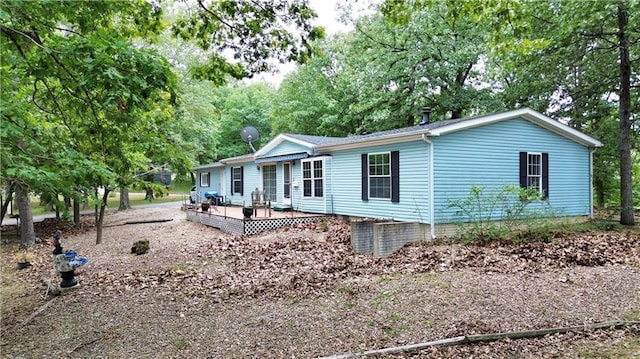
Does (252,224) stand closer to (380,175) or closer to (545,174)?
(380,175)

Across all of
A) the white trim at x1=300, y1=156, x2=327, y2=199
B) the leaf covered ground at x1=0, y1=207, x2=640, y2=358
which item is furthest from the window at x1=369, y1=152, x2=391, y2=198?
the leaf covered ground at x1=0, y1=207, x2=640, y2=358

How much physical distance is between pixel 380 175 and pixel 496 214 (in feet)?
11.1

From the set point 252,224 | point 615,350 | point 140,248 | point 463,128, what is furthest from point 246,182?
point 615,350

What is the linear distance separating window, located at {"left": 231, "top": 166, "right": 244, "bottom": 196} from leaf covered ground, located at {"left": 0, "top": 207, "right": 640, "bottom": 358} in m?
10.0

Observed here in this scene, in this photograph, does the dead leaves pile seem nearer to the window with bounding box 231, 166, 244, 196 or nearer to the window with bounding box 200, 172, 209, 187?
the window with bounding box 231, 166, 244, 196

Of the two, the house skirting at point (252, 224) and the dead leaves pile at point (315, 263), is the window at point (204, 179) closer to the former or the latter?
the house skirting at point (252, 224)

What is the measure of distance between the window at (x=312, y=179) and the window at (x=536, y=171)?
6425mm

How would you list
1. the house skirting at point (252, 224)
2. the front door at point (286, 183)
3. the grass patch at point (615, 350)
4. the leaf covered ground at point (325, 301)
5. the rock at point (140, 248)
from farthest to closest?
1. the front door at point (286, 183)
2. the house skirting at point (252, 224)
3. the rock at point (140, 248)
4. the leaf covered ground at point (325, 301)
5. the grass patch at point (615, 350)

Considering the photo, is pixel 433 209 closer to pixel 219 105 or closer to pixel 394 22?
pixel 394 22

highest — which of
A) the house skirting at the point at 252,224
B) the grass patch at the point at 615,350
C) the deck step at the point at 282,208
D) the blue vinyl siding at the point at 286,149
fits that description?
the blue vinyl siding at the point at 286,149

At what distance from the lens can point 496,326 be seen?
4395 millimetres

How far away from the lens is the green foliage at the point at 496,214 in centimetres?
920

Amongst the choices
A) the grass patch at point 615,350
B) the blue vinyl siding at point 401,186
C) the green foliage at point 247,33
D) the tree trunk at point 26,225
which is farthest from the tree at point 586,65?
the tree trunk at point 26,225

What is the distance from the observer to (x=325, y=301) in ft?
17.8
